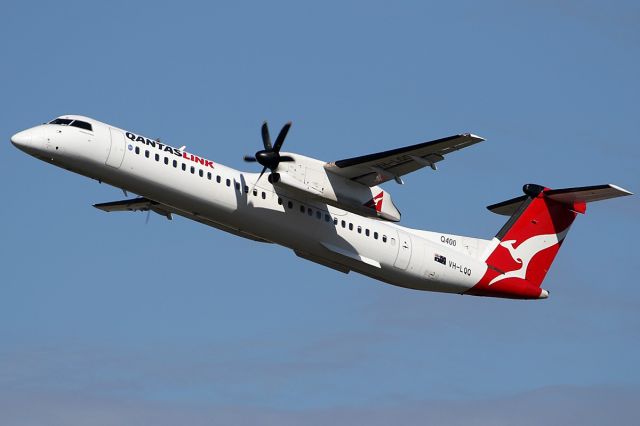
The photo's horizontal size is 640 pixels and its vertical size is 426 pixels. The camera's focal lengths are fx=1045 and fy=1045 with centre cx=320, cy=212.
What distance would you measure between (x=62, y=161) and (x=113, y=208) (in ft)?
19.6

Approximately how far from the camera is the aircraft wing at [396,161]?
82.6 feet

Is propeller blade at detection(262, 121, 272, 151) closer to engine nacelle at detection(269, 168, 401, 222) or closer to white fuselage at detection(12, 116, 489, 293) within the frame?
white fuselage at detection(12, 116, 489, 293)

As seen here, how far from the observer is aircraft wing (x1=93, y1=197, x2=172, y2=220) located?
97.4 feet

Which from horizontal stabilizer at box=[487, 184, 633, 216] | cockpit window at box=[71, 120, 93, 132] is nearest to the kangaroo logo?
horizontal stabilizer at box=[487, 184, 633, 216]

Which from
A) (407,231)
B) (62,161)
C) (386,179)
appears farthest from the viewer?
(407,231)

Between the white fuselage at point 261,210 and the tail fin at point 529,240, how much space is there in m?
0.75

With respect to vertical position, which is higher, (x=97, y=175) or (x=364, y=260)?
(x=97, y=175)

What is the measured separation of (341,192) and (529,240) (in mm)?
7344

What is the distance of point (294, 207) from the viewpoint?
27.6 metres

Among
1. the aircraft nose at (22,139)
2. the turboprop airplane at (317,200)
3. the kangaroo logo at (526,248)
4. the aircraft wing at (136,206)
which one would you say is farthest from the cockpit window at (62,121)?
the kangaroo logo at (526,248)

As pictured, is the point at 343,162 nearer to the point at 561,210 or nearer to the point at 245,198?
the point at 245,198

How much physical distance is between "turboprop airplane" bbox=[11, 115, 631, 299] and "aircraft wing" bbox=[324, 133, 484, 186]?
0.03 m

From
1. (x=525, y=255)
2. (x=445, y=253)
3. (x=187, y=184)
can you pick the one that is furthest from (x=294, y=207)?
(x=525, y=255)

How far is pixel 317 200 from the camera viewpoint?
27312 millimetres
